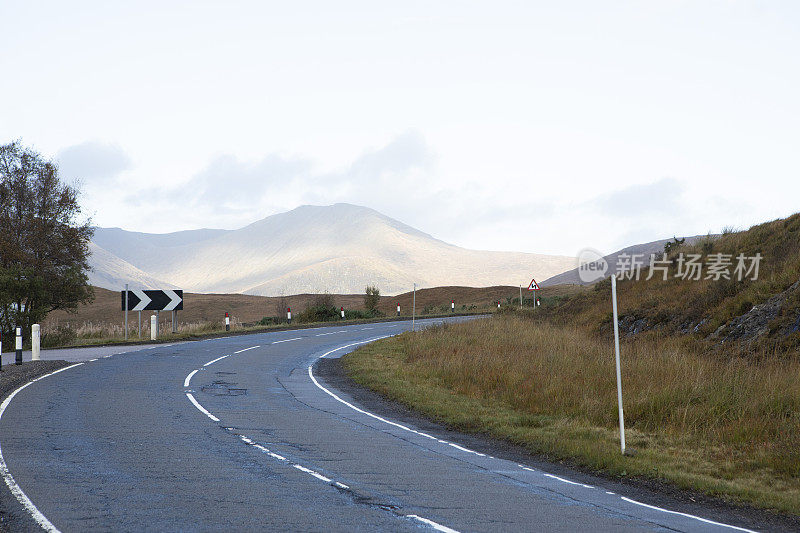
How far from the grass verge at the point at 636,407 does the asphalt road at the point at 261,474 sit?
1217 mm

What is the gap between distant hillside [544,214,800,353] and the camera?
20672 mm

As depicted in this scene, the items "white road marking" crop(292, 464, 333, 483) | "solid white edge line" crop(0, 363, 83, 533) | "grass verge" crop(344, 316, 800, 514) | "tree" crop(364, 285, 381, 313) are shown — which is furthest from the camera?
"tree" crop(364, 285, 381, 313)

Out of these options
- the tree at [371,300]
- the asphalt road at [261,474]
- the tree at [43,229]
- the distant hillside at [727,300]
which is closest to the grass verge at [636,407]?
the asphalt road at [261,474]

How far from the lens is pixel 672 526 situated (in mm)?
7391

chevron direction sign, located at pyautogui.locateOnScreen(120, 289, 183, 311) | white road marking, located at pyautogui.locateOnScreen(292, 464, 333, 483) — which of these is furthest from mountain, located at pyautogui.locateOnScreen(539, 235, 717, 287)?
chevron direction sign, located at pyautogui.locateOnScreen(120, 289, 183, 311)

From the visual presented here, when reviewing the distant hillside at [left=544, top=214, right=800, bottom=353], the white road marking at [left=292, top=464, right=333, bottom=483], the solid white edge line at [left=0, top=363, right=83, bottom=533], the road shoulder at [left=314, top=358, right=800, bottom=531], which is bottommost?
the road shoulder at [left=314, top=358, right=800, bottom=531]

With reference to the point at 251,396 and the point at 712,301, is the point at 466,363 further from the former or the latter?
the point at 712,301

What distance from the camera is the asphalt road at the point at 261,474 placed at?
7234mm

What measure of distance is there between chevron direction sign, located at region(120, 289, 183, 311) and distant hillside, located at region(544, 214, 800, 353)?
64.1 ft

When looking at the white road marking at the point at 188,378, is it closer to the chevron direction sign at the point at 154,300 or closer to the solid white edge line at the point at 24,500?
the solid white edge line at the point at 24,500

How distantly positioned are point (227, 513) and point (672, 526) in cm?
458

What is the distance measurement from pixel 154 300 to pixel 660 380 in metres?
27.1

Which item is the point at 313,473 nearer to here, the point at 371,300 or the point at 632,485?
the point at 632,485

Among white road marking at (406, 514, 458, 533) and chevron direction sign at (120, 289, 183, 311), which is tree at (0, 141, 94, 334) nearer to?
chevron direction sign at (120, 289, 183, 311)
